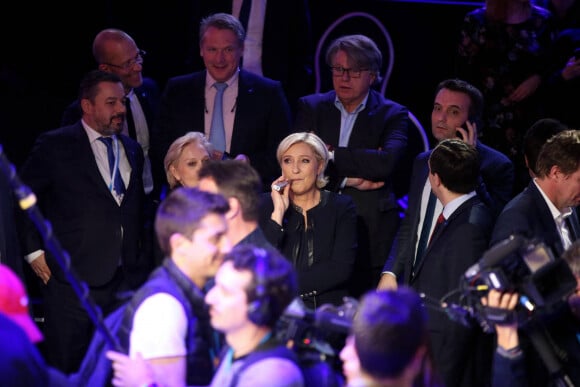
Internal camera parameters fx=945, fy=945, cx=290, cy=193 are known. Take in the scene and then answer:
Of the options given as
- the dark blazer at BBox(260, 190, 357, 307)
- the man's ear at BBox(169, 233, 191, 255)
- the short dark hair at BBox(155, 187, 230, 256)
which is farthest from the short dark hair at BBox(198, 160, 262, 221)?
the dark blazer at BBox(260, 190, 357, 307)

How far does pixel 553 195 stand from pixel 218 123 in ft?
7.58

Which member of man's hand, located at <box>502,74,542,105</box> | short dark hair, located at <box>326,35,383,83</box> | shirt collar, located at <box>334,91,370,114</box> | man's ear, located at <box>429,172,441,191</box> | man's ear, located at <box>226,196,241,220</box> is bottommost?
man's ear, located at <box>429,172,441,191</box>

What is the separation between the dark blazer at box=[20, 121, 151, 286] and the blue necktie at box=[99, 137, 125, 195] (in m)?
0.06

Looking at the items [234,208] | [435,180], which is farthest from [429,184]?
[234,208]

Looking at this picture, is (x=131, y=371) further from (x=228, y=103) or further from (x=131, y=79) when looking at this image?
(x=131, y=79)

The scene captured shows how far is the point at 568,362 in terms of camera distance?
4227 mm

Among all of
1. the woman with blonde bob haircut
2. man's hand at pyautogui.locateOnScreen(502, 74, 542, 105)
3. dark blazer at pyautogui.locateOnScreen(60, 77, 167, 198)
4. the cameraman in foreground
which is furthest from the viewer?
man's hand at pyautogui.locateOnScreen(502, 74, 542, 105)

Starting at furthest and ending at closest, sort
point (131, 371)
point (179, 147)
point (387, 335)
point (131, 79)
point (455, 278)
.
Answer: point (131, 79) < point (179, 147) < point (455, 278) < point (131, 371) < point (387, 335)

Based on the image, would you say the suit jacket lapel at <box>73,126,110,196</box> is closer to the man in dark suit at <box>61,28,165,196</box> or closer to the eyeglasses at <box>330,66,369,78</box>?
the man in dark suit at <box>61,28,165,196</box>

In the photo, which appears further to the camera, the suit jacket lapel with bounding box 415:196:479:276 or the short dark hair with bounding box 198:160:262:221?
the suit jacket lapel with bounding box 415:196:479:276

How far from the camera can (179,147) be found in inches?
218

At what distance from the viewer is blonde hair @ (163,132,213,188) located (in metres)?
5.55

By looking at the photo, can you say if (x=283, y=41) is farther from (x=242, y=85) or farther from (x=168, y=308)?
Answer: (x=168, y=308)

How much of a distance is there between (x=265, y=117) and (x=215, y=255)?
274 centimetres
